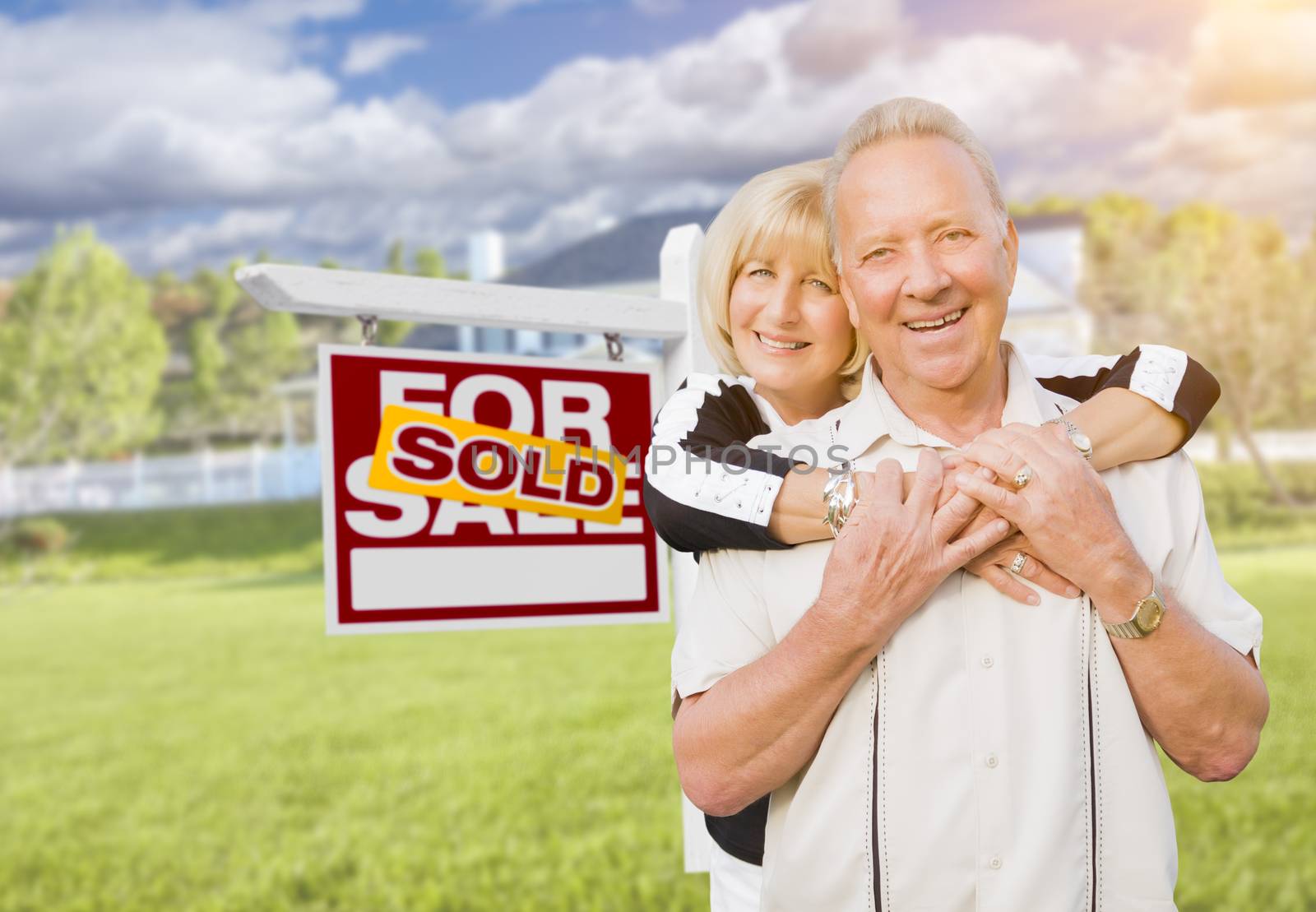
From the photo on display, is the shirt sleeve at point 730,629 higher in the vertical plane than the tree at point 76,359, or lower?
lower

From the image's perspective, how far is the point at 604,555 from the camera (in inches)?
84.1

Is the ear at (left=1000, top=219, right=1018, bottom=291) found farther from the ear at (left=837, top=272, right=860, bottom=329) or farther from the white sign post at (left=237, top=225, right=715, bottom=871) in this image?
the white sign post at (left=237, top=225, right=715, bottom=871)

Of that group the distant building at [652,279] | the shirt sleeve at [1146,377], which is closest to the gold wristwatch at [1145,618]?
the shirt sleeve at [1146,377]

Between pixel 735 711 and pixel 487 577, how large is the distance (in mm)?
880

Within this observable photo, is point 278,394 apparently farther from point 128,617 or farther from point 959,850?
point 959,850

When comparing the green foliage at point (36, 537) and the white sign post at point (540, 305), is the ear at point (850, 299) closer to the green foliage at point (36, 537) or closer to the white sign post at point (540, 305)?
the white sign post at point (540, 305)

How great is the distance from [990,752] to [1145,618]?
0.23 meters

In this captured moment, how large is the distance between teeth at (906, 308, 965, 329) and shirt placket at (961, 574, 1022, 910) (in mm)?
345

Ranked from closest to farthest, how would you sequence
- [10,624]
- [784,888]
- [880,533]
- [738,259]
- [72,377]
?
[880,533] → [784,888] → [738,259] → [10,624] → [72,377]

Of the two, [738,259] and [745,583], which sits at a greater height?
[738,259]

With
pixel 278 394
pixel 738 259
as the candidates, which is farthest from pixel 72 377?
pixel 738 259

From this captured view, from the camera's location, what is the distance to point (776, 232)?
171cm

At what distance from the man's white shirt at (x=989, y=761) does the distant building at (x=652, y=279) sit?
10.4 m

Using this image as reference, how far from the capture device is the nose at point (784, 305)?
5.64ft
